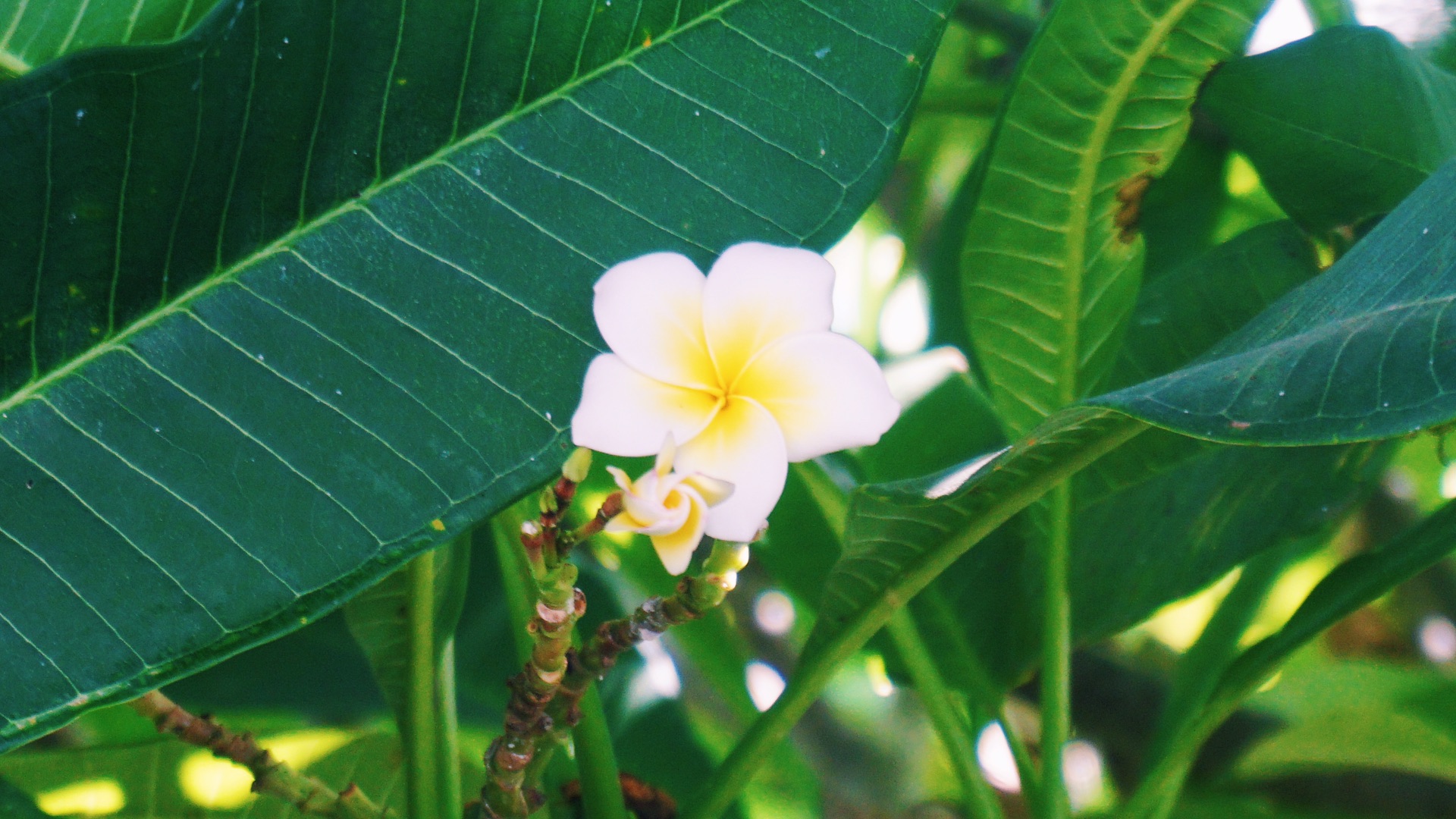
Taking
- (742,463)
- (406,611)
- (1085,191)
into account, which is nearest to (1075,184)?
(1085,191)

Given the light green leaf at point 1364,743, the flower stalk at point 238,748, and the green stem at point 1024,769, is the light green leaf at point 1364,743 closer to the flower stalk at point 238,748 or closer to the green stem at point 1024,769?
the green stem at point 1024,769

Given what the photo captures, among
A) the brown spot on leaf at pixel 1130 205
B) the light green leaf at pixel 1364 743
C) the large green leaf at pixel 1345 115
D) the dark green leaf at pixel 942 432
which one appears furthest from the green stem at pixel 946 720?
the light green leaf at pixel 1364 743

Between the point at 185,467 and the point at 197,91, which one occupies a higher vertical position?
the point at 197,91

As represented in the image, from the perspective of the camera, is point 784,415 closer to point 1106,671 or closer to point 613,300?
point 613,300

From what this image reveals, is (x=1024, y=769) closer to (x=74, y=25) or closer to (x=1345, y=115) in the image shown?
(x=1345, y=115)

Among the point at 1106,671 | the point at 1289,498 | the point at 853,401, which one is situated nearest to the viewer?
the point at 853,401

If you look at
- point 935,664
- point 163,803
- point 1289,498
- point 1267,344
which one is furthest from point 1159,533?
point 163,803
